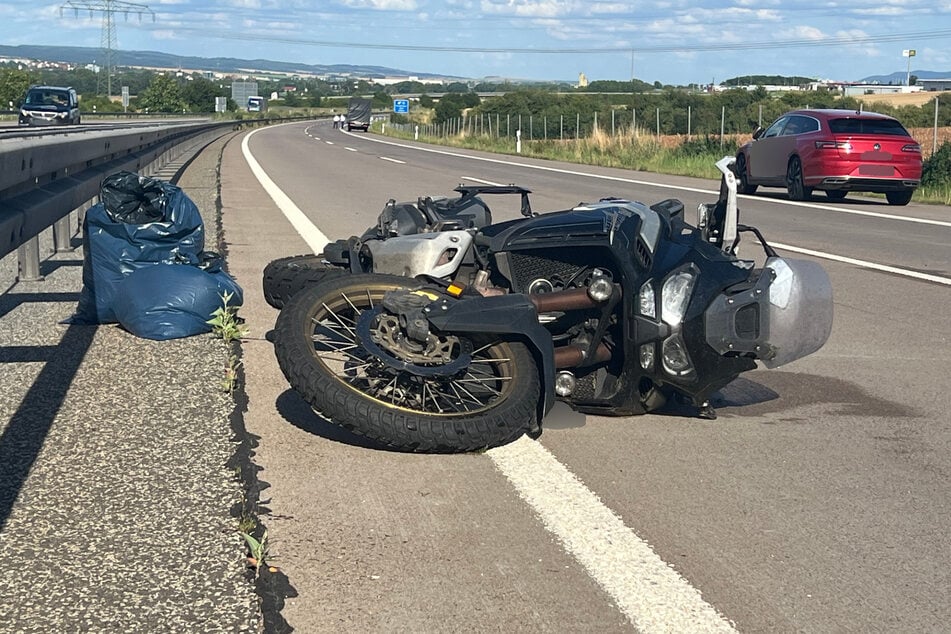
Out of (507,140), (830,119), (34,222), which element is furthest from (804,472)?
(507,140)

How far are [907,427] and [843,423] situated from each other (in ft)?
0.89

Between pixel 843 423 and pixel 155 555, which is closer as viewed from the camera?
pixel 155 555

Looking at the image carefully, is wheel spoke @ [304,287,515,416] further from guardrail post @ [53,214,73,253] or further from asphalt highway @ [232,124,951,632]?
guardrail post @ [53,214,73,253]

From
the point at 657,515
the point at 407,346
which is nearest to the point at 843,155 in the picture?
the point at 407,346

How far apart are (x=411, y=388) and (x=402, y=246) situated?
78 cm

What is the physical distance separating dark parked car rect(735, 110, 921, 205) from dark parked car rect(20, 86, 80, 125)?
3366 centimetres

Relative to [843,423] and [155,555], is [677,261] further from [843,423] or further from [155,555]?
[155,555]

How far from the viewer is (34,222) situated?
6.20 meters

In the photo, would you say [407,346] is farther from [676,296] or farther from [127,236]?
[127,236]

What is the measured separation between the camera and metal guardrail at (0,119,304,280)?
19.1 feet

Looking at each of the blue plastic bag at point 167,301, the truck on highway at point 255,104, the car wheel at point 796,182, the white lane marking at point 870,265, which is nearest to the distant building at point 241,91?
the truck on highway at point 255,104

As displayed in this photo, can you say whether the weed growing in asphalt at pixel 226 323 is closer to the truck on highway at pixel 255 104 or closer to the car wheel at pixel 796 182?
the car wheel at pixel 796 182

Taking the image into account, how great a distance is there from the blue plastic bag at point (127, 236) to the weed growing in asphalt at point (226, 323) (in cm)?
52

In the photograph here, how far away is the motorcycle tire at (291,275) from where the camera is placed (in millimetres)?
6258
